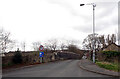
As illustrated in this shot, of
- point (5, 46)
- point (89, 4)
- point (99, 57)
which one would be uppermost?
→ point (89, 4)

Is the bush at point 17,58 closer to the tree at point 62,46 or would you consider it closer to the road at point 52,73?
the road at point 52,73

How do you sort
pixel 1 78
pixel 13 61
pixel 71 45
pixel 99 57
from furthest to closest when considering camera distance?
1. pixel 71 45
2. pixel 99 57
3. pixel 13 61
4. pixel 1 78

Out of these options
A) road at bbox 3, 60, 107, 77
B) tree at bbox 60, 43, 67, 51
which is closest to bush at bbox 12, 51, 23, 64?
road at bbox 3, 60, 107, 77

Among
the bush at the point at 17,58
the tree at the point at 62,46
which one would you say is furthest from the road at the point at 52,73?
the tree at the point at 62,46

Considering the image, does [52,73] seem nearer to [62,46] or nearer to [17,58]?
[17,58]

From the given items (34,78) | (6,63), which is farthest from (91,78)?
(6,63)

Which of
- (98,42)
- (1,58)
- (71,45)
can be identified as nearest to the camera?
(1,58)

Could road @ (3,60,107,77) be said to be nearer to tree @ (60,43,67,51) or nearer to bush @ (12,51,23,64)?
bush @ (12,51,23,64)

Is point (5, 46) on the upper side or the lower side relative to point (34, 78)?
upper

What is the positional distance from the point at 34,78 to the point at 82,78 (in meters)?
3.11

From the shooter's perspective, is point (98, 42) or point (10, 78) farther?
point (98, 42)

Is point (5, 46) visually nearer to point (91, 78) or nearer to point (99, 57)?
point (91, 78)

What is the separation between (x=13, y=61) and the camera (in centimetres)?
1452

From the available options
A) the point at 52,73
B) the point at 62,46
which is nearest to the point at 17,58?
the point at 52,73
